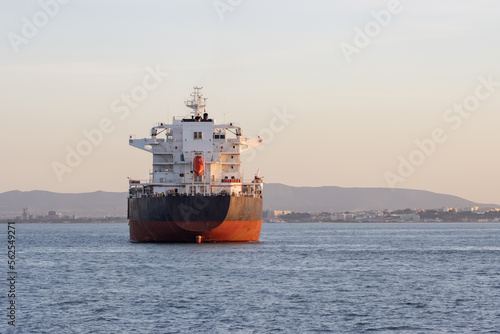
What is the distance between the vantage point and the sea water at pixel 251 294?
33781 millimetres

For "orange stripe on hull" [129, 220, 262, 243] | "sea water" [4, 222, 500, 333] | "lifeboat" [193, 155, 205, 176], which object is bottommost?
"sea water" [4, 222, 500, 333]

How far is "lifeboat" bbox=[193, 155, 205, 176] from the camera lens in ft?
253

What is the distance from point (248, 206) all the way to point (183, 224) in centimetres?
714

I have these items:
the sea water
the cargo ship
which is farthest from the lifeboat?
the sea water

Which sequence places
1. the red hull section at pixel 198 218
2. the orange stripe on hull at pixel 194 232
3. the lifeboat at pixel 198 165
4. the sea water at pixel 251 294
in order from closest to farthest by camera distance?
the sea water at pixel 251 294 < the red hull section at pixel 198 218 < the orange stripe on hull at pixel 194 232 < the lifeboat at pixel 198 165

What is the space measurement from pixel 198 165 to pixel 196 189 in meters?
2.37

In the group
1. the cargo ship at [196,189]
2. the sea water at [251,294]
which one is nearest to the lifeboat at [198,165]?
the cargo ship at [196,189]

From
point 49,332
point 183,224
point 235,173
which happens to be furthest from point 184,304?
point 235,173

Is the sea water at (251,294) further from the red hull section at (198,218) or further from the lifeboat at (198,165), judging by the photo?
the lifeboat at (198,165)

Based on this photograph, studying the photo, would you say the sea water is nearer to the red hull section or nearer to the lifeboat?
the red hull section

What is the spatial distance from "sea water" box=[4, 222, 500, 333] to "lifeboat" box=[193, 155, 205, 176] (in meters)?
11.2

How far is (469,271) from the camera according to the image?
56562mm

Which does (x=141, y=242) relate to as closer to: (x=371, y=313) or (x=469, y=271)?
(x=469, y=271)

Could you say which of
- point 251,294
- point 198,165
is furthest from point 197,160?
point 251,294
